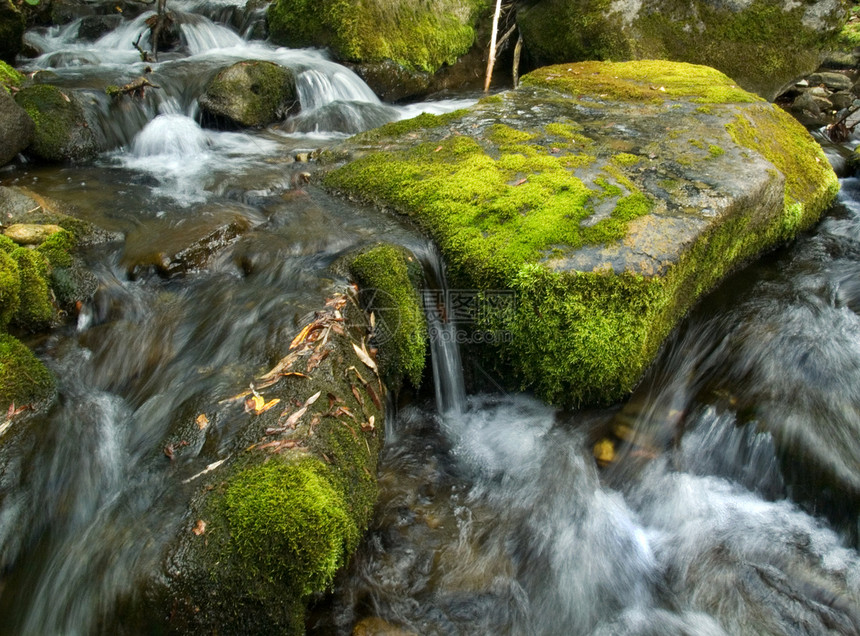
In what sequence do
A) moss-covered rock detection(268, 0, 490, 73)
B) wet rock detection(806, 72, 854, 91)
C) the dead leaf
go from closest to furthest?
the dead leaf → moss-covered rock detection(268, 0, 490, 73) → wet rock detection(806, 72, 854, 91)

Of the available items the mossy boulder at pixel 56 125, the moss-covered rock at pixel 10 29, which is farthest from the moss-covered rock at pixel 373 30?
the mossy boulder at pixel 56 125

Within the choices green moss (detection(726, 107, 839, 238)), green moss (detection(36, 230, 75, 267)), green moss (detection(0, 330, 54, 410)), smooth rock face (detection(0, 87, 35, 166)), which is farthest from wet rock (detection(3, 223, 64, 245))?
green moss (detection(726, 107, 839, 238))

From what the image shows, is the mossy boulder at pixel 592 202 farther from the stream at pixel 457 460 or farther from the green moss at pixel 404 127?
the stream at pixel 457 460

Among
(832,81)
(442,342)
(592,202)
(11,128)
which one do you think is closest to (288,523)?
(442,342)

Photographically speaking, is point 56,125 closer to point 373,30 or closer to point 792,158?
point 373,30

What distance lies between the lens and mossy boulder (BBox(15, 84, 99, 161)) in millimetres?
6152

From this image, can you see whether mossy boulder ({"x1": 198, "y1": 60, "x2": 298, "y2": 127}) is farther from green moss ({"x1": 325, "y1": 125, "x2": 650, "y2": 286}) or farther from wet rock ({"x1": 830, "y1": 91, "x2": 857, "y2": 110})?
wet rock ({"x1": 830, "y1": 91, "x2": 857, "y2": 110})

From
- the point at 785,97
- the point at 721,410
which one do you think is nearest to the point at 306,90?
the point at 721,410

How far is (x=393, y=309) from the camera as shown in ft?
13.0

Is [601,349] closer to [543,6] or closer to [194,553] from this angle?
[194,553]

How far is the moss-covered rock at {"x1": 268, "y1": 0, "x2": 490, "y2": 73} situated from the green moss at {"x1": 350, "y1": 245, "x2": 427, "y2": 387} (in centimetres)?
764

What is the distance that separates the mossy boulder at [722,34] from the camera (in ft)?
30.2

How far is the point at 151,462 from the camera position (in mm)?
2834

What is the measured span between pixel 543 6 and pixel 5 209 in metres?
10.1
